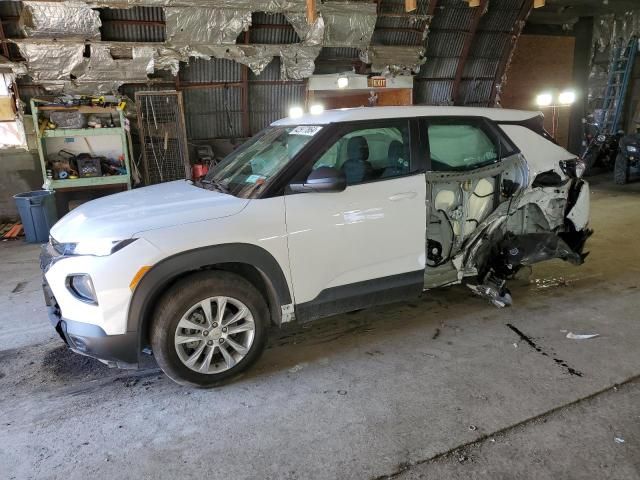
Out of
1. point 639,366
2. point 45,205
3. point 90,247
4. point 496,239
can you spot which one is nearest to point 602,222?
point 496,239

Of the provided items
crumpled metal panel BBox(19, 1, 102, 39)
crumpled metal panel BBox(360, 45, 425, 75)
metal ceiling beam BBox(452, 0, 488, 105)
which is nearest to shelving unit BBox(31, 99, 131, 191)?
crumpled metal panel BBox(19, 1, 102, 39)

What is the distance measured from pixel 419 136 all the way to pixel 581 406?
2117mm

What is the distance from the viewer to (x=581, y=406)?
8.78 ft

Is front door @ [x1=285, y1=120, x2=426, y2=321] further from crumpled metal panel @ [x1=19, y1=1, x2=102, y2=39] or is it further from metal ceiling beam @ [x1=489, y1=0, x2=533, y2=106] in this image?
metal ceiling beam @ [x1=489, y1=0, x2=533, y2=106]

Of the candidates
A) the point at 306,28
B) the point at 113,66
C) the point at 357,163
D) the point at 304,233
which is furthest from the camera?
the point at 306,28

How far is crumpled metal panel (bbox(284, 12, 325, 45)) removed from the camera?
851 centimetres

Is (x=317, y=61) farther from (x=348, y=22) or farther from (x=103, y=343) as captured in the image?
(x=103, y=343)

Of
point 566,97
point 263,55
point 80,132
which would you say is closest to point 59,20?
point 80,132

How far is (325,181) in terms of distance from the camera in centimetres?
299

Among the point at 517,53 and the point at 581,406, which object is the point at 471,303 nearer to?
the point at 581,406

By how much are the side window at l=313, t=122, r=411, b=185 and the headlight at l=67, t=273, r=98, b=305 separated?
64.4 inches

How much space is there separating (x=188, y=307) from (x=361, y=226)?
1296 mm

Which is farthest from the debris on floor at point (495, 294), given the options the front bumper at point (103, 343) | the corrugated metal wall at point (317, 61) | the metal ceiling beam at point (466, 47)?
the metal ceiling beam at point (466, 47)

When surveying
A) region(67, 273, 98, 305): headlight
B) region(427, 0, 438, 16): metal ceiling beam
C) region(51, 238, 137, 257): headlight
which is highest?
region(427, 0, 438, 16): metal ceiling beam
